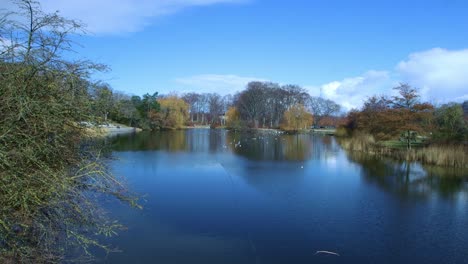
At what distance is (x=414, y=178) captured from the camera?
14.7 m

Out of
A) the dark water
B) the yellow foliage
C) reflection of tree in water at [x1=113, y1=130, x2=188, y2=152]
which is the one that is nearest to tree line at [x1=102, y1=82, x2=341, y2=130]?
the yellow foliage

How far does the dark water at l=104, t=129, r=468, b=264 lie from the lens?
673 centimetres

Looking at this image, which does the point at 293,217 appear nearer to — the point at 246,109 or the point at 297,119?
the point at 297,119

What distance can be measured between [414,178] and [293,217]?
8017mm

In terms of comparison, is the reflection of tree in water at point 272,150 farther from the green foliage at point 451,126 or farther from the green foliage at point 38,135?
the green foliage at point 38,135

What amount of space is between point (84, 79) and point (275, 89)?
64188 millimetres

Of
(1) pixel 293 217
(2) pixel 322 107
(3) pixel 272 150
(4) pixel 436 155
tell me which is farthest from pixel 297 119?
→ (1) pixel 293 217

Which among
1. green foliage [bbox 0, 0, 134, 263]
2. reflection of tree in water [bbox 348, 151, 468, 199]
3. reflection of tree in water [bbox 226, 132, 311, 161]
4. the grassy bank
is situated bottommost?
reflection of tree in water [bbox 348, 151, 468, 199]

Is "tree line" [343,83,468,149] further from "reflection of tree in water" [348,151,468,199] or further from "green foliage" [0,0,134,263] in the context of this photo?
"green foliage" [0,0,134,263]

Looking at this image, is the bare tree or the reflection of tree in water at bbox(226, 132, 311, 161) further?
the bare tree

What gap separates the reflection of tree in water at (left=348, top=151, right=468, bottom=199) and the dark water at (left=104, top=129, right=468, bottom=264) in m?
0.04

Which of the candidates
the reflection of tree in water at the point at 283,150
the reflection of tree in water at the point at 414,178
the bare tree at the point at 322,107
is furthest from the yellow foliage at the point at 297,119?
the reflection of tree in water at the point at 414,178

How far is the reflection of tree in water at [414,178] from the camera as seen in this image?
12.3 meters

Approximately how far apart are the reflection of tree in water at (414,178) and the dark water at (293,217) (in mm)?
41
